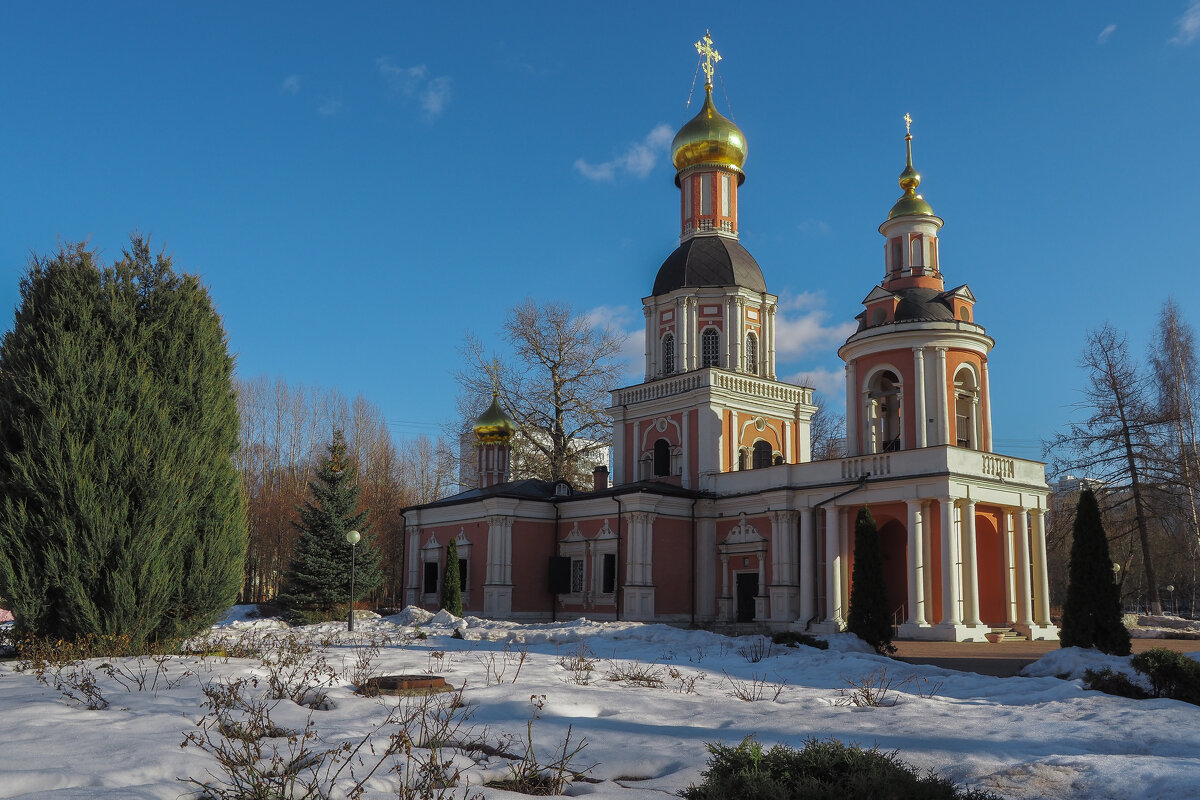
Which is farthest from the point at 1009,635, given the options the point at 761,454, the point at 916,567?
the point at 761,454

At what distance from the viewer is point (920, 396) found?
26297 mm

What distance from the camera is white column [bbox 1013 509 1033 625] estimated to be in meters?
25.1

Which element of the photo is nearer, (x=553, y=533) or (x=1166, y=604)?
(x=553, y=533)

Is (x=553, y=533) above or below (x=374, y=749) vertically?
above

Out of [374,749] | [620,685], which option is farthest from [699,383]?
[374,749]

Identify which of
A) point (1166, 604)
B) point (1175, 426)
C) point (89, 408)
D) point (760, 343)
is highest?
point (760, 343)

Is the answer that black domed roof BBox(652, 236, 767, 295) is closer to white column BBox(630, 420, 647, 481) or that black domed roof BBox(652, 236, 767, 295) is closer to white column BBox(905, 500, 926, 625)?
white column BBox(630, 420, 647, 481)

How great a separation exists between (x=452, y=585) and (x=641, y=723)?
22.5m

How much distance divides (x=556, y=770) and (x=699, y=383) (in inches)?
985

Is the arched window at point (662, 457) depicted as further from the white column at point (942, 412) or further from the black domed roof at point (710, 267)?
the white column at point (942, 412)

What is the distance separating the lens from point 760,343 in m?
32.9

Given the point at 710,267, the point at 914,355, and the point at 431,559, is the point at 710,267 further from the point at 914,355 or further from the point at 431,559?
the point at 431,559

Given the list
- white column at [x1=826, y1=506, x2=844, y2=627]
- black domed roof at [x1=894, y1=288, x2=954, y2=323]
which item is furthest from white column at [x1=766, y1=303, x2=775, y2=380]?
white column at [x1=826, y1=506, x2=844, y2=627]

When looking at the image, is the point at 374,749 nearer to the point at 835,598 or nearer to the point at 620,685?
the point at 620,685
